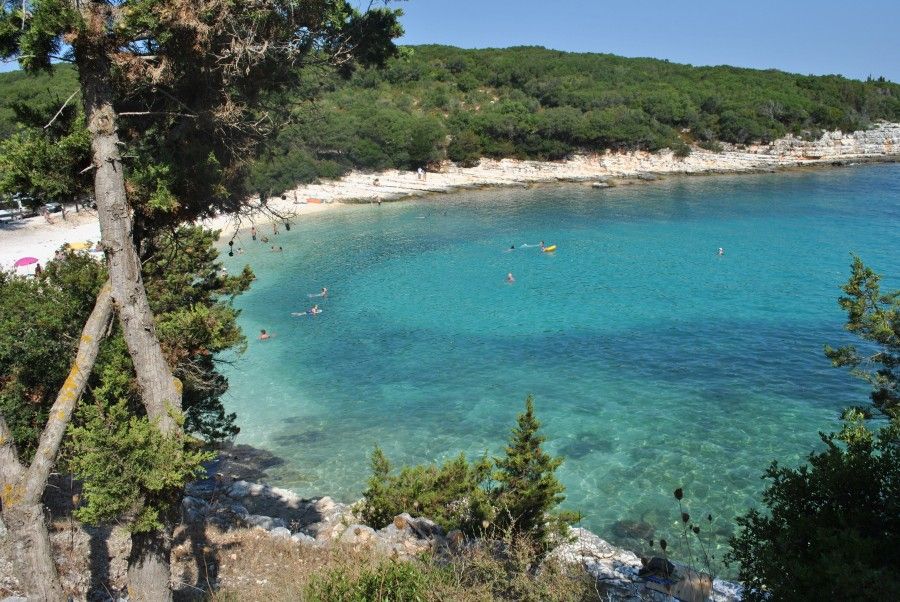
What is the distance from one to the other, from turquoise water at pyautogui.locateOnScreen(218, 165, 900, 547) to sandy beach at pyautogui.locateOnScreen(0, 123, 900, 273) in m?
12.9

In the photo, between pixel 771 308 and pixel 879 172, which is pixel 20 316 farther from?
pixel 879 172

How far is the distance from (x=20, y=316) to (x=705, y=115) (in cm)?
9376

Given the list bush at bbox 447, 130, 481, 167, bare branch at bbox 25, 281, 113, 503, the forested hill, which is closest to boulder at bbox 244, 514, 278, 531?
bare branch at bbox 25, 281, 113, 503

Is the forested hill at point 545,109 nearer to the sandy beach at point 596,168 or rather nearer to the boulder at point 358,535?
the sandy beach at point 596,168

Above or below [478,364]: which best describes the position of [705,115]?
above

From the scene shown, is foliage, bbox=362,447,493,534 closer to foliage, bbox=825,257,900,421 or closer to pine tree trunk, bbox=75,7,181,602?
pine tree trunk, bbox=75,7,181,602

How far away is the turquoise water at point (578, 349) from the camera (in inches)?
651

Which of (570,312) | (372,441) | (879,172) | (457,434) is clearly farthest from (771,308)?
(879,172)

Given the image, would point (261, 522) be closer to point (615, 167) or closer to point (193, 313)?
point (193, 313)

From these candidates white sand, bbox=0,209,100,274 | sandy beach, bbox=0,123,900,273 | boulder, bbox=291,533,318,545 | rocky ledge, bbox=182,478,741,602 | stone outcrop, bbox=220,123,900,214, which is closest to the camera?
rocky ledge, bbox=182,478,741,602

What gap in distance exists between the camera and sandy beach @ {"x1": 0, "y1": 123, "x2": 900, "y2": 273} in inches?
2482

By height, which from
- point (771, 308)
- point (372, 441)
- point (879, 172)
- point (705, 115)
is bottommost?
point (372, 441)

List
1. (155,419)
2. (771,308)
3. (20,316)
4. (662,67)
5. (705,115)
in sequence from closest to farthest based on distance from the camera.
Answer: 1. (155,419)
2. (20,316)
3. (771,308)
4. (705,115)
5. (662,67)

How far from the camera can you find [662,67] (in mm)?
111375
